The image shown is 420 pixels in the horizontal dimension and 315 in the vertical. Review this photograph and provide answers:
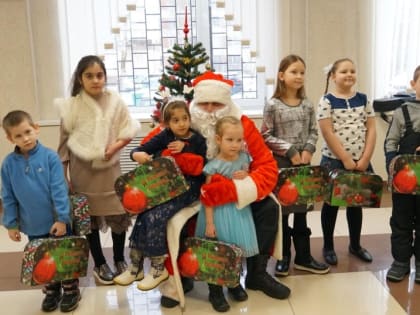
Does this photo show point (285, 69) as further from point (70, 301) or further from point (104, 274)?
point (70, 301)

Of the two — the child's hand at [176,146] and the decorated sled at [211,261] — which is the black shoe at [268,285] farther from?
the child's hand at [176,146]

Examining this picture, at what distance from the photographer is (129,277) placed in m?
2.34

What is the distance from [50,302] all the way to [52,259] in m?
0.30

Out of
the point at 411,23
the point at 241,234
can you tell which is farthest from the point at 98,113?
the point at 411,23

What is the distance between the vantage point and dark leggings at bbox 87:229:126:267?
8.70ft

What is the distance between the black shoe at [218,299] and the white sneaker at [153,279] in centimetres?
25

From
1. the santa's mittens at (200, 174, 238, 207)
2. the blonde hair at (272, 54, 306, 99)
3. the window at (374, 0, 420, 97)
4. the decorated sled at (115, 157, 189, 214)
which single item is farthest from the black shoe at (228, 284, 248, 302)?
the window at (374, 0, 420, 97)

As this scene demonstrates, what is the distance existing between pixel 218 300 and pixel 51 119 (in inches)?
98.9

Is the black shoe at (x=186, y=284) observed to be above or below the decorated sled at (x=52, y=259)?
below

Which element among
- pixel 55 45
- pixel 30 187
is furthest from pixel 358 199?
pixel 55 45

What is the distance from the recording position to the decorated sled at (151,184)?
2232 millimetres

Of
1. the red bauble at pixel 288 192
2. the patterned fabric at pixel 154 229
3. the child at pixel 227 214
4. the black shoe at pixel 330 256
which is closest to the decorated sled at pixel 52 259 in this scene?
the patterned fabric at pixel 154 229

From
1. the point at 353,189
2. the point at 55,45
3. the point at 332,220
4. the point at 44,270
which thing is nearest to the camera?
the point at 44,270

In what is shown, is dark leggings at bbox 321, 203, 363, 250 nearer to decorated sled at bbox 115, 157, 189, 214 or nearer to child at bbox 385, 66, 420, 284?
child at bbox 385, 66, 420, 284
